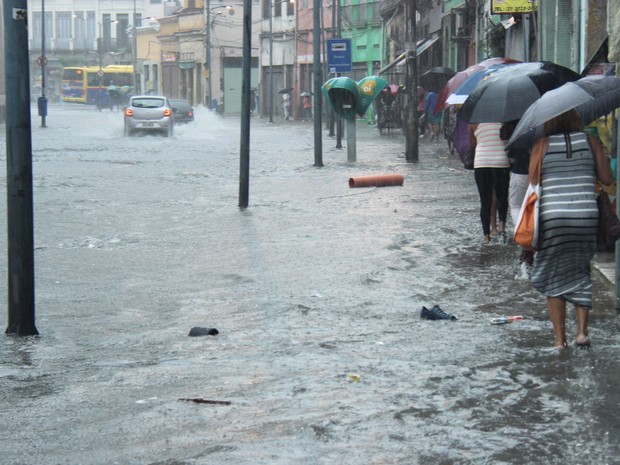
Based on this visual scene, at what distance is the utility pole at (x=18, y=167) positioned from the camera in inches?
324

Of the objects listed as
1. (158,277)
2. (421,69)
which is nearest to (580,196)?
(158,277)

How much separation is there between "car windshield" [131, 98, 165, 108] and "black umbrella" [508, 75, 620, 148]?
3651cm

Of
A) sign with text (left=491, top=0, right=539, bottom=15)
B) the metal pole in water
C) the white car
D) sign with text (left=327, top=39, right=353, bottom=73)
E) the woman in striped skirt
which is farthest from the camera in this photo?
the white car

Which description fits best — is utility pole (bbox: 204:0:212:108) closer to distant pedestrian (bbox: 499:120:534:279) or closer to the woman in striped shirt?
the woman in striped shirt

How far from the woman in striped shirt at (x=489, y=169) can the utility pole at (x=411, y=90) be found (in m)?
14.4

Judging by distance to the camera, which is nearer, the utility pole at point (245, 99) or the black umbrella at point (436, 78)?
the utility pole at point (245, 99)

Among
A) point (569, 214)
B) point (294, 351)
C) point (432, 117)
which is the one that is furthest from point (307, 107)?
point (569, 214)

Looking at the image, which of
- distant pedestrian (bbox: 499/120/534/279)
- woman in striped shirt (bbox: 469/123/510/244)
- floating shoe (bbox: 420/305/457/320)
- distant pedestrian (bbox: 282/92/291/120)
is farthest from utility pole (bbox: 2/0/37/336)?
distant pedestrian (bbox: 282/92/291/120)

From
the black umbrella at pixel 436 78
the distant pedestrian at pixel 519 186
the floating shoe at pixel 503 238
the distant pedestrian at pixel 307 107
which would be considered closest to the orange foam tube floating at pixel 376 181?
the floating shoe at pixel 503 238

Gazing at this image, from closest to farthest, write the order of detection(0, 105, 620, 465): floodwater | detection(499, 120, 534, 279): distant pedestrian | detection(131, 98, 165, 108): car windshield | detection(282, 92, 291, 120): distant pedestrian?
detection(0, 105, 620, 465): floodwater < detection(499, 120, 534, 279): distant pedestrian < detection(131, 98, 165, 108): car windshield < detection(282, 92, 291, 120): distant pedestrian

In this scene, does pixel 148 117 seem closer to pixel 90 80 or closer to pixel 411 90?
pixel 411 90

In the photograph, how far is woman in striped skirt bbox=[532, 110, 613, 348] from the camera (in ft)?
25.8

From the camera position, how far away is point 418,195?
19.5 meters

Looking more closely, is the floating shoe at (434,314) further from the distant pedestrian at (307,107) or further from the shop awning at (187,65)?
the shop awning at (187,65)
